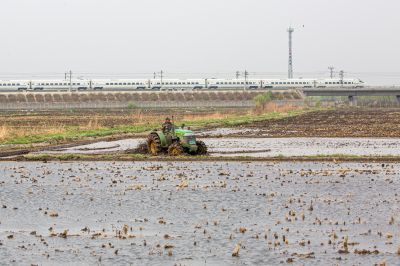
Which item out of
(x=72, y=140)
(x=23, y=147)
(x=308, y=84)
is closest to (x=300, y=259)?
(x=23, y=147)

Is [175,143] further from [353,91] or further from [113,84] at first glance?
[113,84]

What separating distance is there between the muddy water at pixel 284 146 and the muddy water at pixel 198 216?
8622 mm

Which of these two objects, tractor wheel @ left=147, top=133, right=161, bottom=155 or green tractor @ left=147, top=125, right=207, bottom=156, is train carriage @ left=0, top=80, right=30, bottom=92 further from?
green tractor @ left=147, top=125, right=207, bottom=156

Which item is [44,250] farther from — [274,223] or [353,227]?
[353,227]

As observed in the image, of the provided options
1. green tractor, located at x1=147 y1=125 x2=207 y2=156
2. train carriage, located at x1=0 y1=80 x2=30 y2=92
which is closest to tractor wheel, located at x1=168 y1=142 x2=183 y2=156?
green tractor, located at x1=147 y1=125 x2=207 y2=156

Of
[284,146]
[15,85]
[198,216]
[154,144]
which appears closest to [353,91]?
[15,85]

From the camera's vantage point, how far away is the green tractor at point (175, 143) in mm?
38719

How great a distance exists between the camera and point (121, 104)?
529 feet

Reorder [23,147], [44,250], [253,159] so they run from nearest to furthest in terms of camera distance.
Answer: [44,250] < [253,159] < [23,147]

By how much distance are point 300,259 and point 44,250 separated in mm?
5263

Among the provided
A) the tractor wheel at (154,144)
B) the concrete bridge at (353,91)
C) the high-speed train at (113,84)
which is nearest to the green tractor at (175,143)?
the tractor wheel at (154,144)

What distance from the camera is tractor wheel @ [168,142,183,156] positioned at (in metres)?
39.0

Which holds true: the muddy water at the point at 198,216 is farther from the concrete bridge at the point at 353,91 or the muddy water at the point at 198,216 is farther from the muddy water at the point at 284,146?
the concrete bridge at the point at 353,91

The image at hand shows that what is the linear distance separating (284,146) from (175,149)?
10.3m
